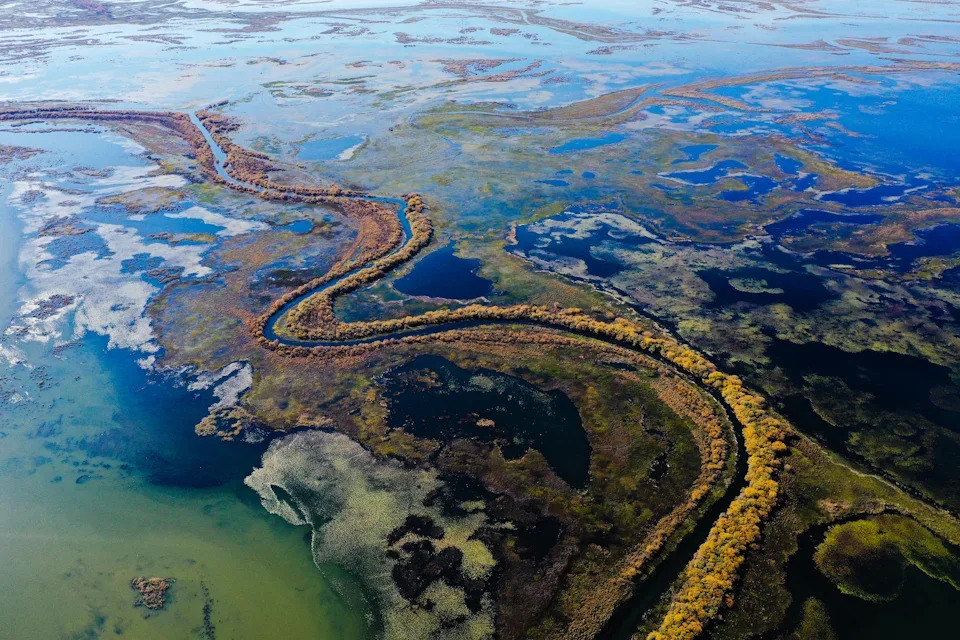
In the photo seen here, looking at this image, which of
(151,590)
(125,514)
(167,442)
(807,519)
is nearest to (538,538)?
(807,519)

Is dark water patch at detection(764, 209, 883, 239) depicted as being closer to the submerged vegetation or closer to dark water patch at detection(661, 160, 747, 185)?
dark water patch at detection(661, 160, 747, 185)

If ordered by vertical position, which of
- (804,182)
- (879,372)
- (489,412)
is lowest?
(489,412)

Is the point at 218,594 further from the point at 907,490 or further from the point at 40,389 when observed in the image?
the point at 907,490

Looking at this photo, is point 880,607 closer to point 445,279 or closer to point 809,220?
point 445,279

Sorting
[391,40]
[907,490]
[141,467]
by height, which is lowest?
[141,467]

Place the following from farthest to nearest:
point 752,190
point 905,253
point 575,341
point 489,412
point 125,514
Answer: point 752,190
point 905,253
point 575,341
point 489,412
point 125,514

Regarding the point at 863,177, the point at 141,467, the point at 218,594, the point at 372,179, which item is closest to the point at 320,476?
the point at 218,594

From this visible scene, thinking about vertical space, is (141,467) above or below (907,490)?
below
